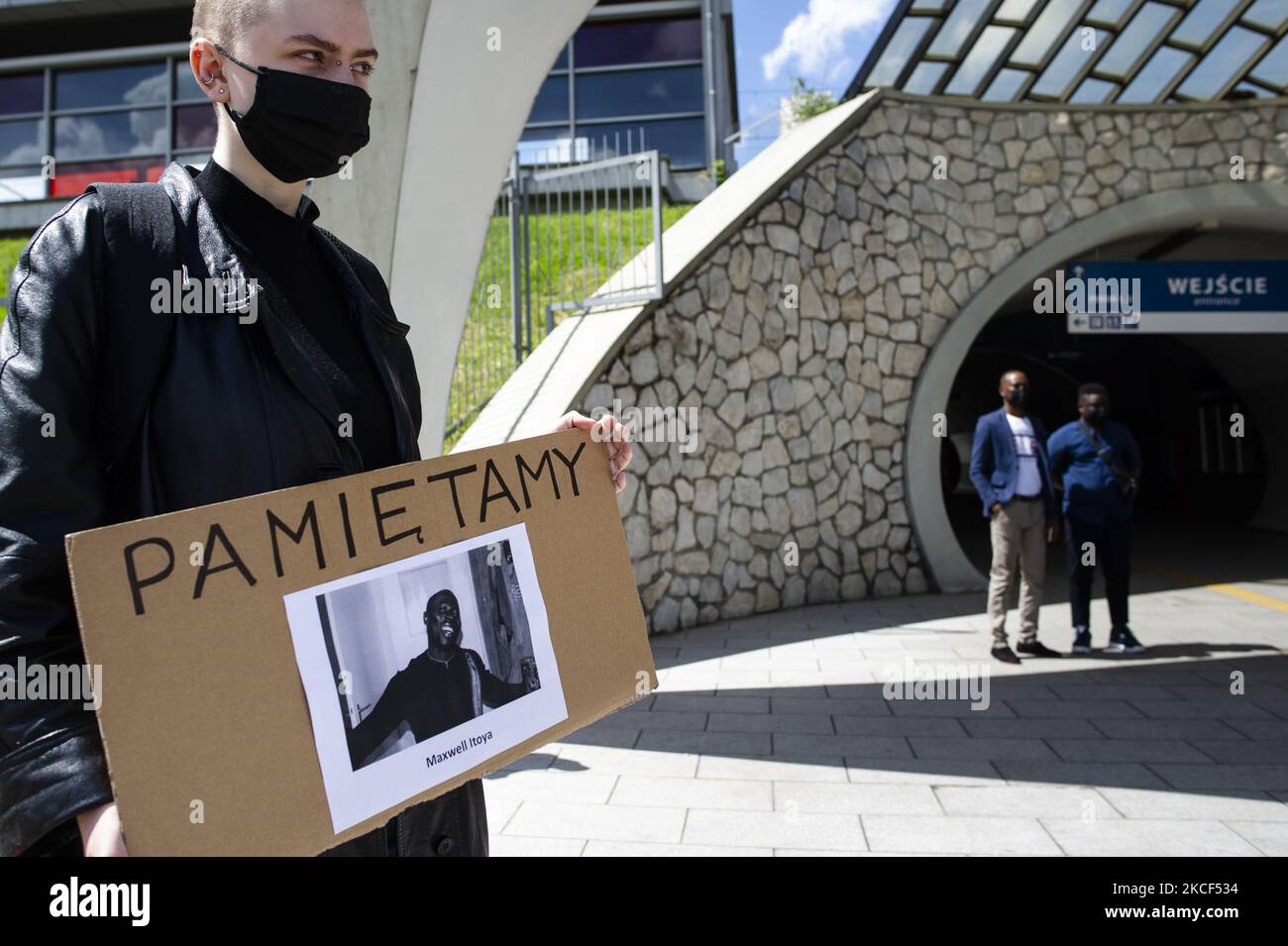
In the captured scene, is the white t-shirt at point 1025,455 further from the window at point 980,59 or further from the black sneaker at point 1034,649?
the window at point 980,59

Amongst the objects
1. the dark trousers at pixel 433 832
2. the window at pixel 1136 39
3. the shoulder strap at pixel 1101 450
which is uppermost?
the window at pixel 1136 39

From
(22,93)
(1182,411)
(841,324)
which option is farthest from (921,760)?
(22,93)

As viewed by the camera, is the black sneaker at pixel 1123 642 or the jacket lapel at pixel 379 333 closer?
the jacket lapel at pixel 379 333

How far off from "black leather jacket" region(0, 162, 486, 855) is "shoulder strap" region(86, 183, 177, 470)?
0.5 inches

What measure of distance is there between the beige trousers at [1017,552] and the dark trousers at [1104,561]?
0.37m

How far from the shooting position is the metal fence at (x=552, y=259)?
834 centimetres

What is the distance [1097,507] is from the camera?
6566mm

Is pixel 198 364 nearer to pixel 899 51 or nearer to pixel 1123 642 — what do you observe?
pixel 1123 642

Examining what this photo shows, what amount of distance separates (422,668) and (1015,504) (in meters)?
5.92

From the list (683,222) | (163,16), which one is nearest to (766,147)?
(683,222)

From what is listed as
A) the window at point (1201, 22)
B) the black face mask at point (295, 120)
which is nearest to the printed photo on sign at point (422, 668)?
the black face mask at point (295, 120)

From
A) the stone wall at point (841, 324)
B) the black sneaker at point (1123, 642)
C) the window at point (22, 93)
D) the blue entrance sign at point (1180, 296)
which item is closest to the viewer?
the black sneaker at point (1123, 642)

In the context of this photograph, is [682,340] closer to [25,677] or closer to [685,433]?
[685,433]

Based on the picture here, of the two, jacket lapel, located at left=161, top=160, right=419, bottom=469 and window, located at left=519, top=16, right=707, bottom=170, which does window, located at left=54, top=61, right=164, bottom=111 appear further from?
jacket lapel, located at left=161, top=160, right=419, bottom=469
